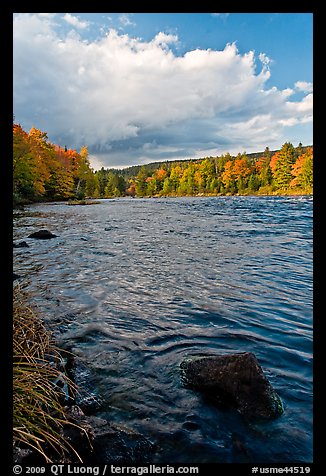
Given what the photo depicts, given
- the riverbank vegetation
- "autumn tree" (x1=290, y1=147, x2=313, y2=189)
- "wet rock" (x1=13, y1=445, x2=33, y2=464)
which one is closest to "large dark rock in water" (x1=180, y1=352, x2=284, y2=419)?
"wet rock" (x1=13, y1=445, x2=33, y2=464)

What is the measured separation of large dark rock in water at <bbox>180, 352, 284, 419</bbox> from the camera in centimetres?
343

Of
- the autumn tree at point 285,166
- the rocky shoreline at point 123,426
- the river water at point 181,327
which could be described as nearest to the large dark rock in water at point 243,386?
the rocky shoreline at point 123,426

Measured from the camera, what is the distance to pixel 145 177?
11694 centimetres

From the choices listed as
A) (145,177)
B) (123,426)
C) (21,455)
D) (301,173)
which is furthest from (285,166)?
(21,455)

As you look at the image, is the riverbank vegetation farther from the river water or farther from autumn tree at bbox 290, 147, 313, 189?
the river water

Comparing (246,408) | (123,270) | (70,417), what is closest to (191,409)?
(246,408)

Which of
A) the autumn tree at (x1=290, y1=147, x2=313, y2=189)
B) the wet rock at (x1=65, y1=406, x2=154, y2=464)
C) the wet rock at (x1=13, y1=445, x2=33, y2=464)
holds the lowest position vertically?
the wet rock at (x1=65, y1=406, x2=154, y2=464)

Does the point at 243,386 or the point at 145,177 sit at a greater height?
the point at 145,177

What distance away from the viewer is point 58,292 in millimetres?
7793

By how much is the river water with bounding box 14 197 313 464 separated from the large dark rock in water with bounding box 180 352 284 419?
12 centimetres

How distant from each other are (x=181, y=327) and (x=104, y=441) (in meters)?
3.12

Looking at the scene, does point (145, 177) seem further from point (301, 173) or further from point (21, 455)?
point (21, 455)

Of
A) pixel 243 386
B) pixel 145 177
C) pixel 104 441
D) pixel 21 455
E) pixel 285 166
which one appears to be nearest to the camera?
pixel 21 455
